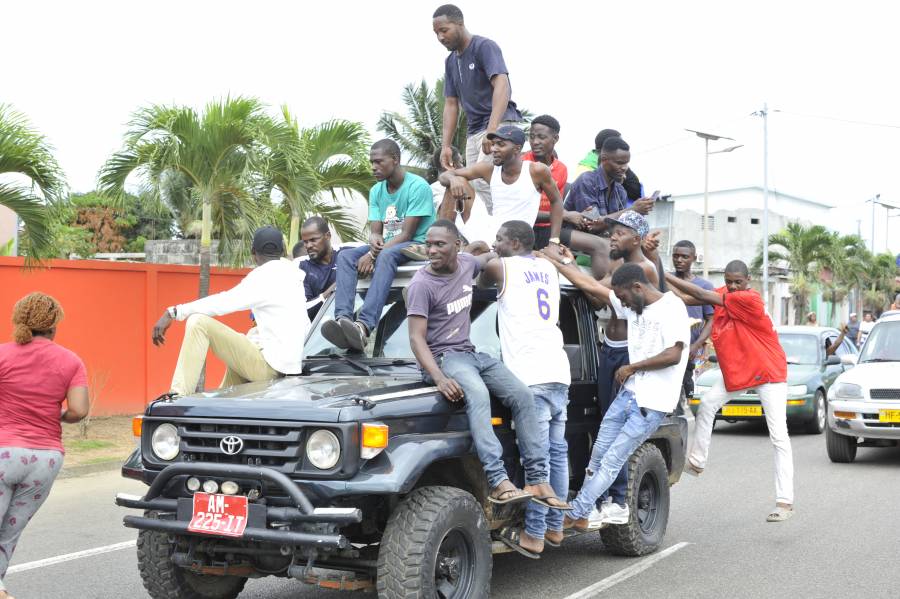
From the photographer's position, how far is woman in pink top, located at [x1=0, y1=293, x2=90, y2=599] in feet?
18.2

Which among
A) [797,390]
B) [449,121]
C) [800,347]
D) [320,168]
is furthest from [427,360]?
[800,347]

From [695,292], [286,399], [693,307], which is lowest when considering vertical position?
[286,399]

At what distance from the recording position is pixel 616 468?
6730mm

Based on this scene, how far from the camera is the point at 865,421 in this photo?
40.5 ft

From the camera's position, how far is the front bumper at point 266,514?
4.73 m

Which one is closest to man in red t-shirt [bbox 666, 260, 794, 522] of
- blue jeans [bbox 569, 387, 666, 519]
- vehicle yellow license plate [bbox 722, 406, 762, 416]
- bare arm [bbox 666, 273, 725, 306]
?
bare arm [bbox 666, 273, 725, 306]

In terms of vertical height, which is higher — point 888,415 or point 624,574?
point 888,415

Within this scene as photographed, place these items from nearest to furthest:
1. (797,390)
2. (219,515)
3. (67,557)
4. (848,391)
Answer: (219,515) → (67,557) → (848,391) → (797,390)

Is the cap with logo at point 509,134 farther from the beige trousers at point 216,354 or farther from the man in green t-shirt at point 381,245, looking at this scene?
the beige trousers at point 216,354

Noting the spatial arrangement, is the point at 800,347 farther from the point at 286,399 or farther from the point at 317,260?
the point at 286,399

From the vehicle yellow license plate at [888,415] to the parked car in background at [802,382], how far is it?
210cm

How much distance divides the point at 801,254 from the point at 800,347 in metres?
33.2

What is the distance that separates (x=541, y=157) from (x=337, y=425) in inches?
162

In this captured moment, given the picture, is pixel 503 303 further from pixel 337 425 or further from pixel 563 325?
pixel 337 425
